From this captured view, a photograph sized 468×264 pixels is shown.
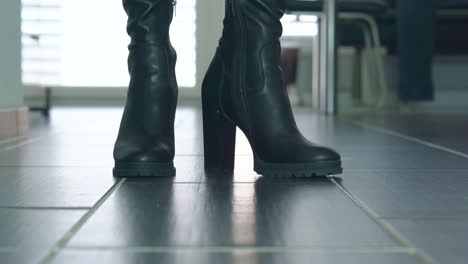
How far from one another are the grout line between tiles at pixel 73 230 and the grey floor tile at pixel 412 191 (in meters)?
0.27

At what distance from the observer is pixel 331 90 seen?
2.95 meters

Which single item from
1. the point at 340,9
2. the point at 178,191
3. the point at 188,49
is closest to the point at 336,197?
the point at 178,191

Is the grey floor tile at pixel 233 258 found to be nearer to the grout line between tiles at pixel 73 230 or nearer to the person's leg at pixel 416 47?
the grout line between tiles at pixel 73 230

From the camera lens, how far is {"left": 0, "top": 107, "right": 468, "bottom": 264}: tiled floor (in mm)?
510

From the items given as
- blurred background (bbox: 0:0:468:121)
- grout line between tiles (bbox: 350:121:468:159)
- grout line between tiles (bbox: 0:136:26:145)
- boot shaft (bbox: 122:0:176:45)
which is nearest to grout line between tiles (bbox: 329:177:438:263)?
boot shaft (bbox: 122:0:176:45)

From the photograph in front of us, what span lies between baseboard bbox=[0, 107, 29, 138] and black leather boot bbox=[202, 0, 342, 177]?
30.2 inches

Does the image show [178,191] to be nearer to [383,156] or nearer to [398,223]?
[398,223]

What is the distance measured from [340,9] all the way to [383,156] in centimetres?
206

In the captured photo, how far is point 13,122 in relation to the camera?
1.61 m

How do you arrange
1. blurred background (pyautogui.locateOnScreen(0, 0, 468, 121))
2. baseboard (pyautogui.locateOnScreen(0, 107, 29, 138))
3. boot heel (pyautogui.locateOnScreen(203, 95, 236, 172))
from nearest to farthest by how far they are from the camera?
boot heel (pyautogui.locateOnScreen(203, 95, 236, 172)) → baseboard (pyautogui.locateOnScreen(0, 107, 29, 138)) → blurred background (pyautogui.locateOnScreen(0, 0, 468, 121))

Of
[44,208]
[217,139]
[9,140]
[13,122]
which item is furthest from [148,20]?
[13,122]

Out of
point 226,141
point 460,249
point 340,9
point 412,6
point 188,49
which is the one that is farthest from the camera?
point 188,49

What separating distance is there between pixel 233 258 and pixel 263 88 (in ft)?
1.41

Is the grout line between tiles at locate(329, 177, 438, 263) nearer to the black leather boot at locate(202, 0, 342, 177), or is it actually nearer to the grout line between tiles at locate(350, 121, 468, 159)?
the black leather boot at locate(202, 0, 342, 177)
